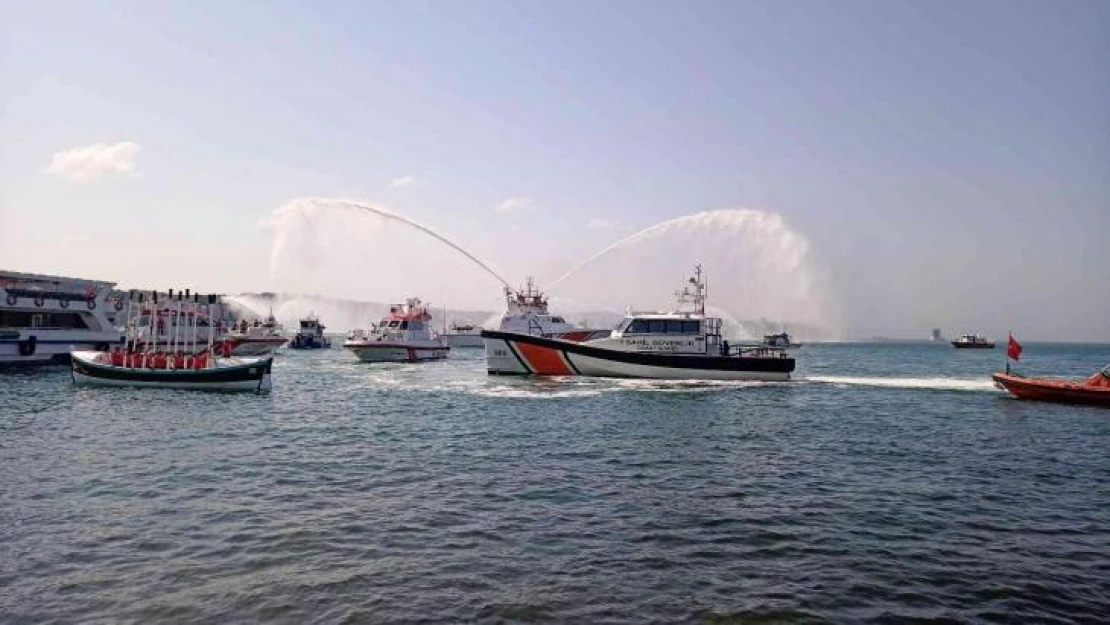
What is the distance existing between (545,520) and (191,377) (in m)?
32.2

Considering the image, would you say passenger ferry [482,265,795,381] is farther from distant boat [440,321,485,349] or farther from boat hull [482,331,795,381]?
distant boat [440,321,485,349]

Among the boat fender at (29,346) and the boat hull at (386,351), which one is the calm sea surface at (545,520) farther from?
the boat hull at (386,351)

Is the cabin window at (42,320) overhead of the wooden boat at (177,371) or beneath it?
overhead

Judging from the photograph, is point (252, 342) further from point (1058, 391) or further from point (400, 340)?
point (1058, 391)

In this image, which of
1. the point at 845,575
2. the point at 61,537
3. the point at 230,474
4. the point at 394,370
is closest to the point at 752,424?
the point at 845,575

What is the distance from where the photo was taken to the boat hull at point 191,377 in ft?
126

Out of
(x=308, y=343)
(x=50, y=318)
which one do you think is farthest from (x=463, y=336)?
(x=50, y=318)

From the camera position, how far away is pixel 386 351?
2820 inches

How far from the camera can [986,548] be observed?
476 inches

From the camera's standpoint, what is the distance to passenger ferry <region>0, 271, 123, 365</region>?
57.1 m

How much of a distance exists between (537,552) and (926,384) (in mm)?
49080

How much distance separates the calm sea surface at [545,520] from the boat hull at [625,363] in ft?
53.0

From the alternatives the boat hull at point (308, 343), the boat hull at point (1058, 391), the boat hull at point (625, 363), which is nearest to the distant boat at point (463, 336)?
the boat hull at point (308, 343)

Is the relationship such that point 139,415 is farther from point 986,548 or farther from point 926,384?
point 926,384
